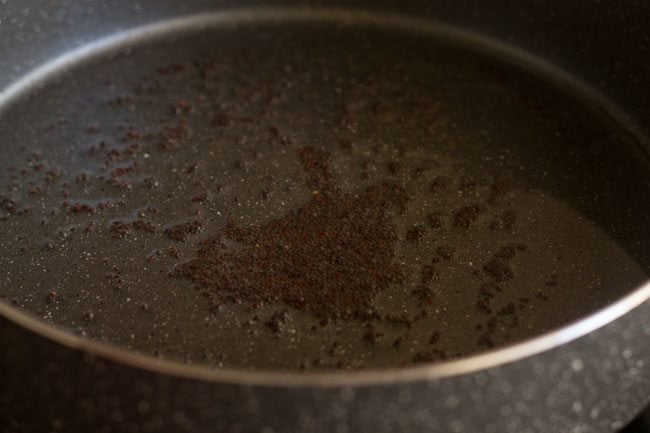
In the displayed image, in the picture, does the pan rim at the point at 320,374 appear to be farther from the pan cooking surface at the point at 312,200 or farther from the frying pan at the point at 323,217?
the pan cooking surface at the point at 312,200

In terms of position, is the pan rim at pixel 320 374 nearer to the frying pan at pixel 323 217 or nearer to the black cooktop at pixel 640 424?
the frying pan at pixel 323 217

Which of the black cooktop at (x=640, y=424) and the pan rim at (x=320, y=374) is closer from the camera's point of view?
the pan rim at (x=320, y=374)

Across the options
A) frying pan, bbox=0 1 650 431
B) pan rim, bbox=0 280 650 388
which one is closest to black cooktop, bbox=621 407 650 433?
frying pan, bbox=0 1 650 431

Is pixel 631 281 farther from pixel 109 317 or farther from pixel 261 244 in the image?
pixel 109 317

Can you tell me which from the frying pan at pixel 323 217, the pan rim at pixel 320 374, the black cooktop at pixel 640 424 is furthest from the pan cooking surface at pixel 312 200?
the pan rim at pixel 320 374

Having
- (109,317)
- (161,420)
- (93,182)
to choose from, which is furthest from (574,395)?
(93,182)

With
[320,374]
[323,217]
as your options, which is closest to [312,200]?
[323,217]

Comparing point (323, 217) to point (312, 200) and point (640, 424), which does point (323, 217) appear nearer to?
point (312, 200)

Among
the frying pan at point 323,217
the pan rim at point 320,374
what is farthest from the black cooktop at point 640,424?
the pan rim at point 320,374

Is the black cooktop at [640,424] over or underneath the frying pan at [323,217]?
underneath
